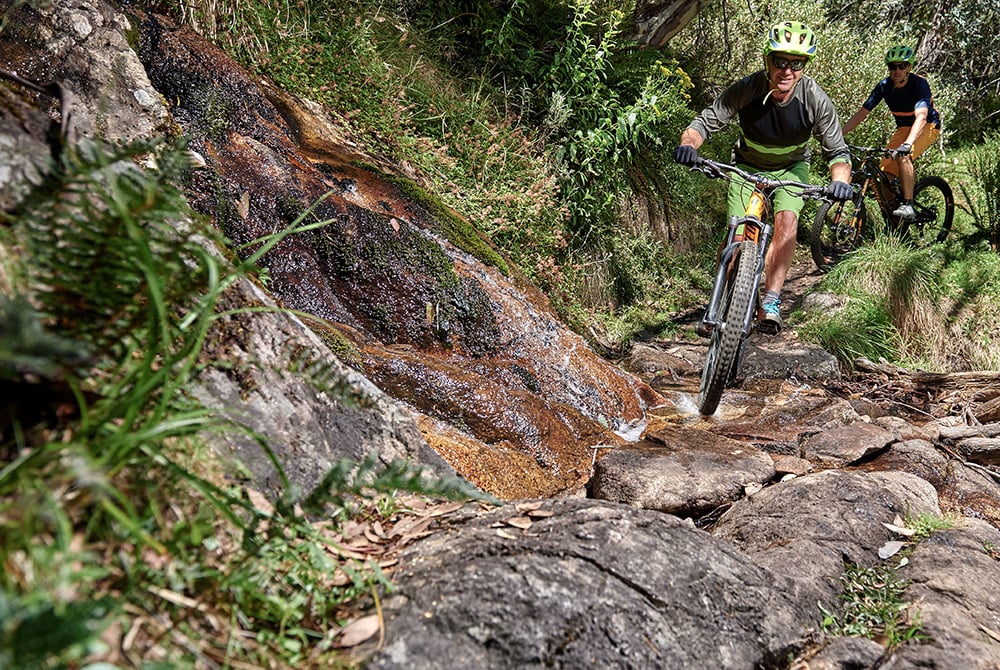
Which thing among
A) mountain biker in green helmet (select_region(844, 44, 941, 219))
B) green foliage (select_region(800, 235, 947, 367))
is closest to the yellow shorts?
mountain biker in green helmet (select_region(844, 44, 941, 219))

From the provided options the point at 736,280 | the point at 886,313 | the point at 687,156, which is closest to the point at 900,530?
the point at 736,280

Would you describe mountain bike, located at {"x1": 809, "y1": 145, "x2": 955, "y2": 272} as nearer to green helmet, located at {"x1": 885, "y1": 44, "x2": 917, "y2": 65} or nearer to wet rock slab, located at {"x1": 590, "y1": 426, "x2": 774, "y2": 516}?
green helmet, located at {"x1": 885, "y1": 44, "x2": 917, "y2": 65}

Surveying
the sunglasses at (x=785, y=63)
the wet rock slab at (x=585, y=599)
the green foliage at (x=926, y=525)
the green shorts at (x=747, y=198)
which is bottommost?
the green foliage at (x=926, y=525)

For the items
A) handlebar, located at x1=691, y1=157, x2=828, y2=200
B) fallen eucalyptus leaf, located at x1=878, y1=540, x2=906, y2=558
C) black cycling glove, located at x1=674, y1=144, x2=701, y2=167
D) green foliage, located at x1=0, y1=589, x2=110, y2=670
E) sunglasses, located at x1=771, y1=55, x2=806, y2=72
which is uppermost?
sunglasses, located at x1=771, y1=55, x2=806, y2=72

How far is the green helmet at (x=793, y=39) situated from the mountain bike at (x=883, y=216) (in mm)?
4773

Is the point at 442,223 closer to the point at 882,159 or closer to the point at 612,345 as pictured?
the point at 612,345

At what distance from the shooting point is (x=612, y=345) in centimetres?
804

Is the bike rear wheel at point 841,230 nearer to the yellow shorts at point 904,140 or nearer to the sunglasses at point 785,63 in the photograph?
the yellow shorts at point 904,140

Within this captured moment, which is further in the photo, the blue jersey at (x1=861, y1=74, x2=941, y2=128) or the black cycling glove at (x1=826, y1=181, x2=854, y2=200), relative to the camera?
the blue jersey at (x1=861, y1=74, x2=941, y2=128)

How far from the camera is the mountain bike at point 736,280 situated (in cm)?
485

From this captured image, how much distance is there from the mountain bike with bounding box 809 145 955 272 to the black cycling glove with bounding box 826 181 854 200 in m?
4.95

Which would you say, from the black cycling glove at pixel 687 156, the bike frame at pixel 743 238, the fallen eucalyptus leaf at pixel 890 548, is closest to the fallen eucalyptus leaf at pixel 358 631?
the fallen eucalyptus leaf at pixel 890 548

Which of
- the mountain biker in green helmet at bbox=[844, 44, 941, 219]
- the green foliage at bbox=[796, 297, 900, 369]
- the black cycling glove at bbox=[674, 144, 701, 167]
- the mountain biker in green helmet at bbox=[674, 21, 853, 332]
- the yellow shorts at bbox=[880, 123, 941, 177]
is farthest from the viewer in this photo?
the yellow shorts at bbox=[880, 123, 941, 177]

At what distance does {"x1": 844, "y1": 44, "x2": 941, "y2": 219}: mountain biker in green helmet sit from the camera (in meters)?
9.03
